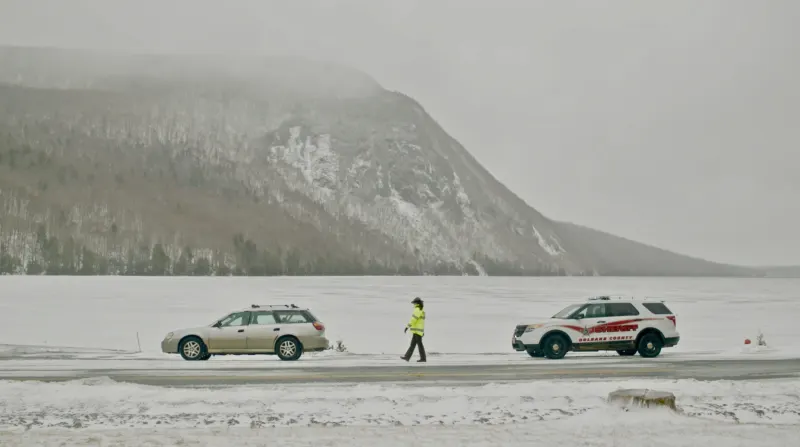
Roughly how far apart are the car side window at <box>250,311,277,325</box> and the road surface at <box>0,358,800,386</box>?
306cm

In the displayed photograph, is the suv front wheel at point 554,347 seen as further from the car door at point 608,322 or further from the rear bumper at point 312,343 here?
the rear bumper at point 312,343

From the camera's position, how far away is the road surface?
1966 cm

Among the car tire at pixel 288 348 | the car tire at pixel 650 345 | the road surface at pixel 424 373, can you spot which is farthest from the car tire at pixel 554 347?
the car tire at pixel 288 348

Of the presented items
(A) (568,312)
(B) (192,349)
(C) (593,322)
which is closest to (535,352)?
(A) (568,312)

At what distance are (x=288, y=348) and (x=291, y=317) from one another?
3.54ft

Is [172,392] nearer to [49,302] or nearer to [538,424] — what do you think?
[538,424]

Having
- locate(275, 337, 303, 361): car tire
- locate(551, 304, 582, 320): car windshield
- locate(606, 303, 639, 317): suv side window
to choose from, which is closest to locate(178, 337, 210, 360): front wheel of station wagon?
locate(275, 337, 303, 361): car tire

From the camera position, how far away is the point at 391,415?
13570 millimetres

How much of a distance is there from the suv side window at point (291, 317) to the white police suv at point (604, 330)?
22.5 ft

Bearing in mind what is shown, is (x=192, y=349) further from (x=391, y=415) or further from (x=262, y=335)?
(x=391, y=415)

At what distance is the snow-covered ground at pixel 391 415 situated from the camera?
455 inches

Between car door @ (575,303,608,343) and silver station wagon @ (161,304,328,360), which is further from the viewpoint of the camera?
car door @ (575,303,608,343)

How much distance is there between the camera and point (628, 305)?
27312 millimetres

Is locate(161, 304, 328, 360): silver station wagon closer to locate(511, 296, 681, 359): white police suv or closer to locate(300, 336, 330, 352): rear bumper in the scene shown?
locate(300, 336, 330, 352): rear bumper
